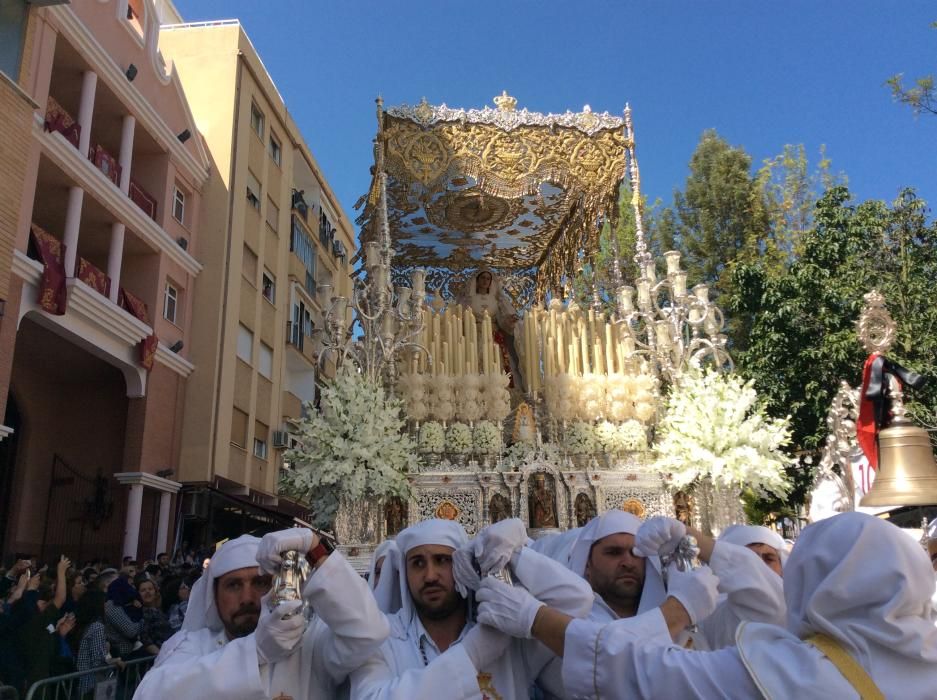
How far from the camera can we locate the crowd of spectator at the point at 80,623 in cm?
578

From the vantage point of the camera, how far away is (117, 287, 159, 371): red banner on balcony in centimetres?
1633

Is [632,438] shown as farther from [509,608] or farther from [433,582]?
[509,608]

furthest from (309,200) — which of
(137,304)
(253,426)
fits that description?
(137,304)

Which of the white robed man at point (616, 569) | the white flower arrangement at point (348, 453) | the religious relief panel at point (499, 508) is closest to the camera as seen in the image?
the white robed man at point (616, 569)

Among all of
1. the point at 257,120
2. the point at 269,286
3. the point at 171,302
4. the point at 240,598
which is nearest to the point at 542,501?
the point at 240,598

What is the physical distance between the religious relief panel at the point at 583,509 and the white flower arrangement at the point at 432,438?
1709 mm

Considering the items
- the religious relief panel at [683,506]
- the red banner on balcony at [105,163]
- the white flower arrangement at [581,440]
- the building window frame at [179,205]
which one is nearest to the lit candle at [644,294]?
the white flower arrangement at [581,440]

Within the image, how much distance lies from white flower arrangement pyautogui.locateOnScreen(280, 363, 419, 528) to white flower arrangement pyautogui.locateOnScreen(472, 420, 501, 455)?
106cm

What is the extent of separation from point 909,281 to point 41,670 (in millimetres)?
15290

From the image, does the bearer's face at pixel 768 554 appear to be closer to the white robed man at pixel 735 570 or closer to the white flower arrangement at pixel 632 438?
the white robed man at pixel 735 570

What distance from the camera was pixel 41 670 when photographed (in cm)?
578

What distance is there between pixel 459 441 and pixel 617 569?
19.3ft

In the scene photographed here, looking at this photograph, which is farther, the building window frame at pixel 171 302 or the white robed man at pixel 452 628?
the building window frame at pixel 171 302

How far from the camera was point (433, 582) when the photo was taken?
3.10 m
